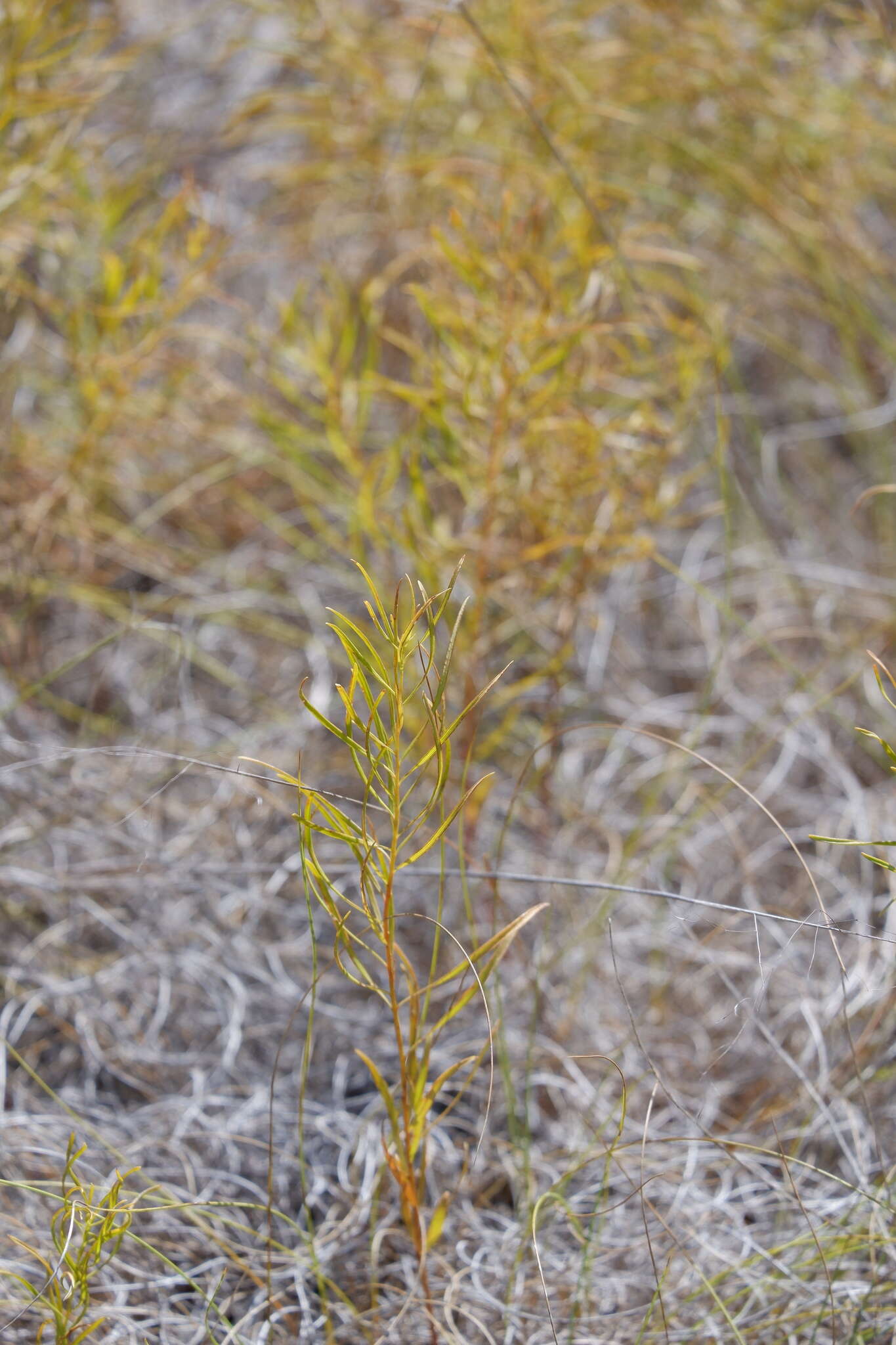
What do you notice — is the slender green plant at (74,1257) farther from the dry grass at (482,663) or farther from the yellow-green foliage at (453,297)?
the yellow-green foliage at (453,297)

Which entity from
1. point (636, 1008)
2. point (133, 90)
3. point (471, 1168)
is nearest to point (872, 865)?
point (636, 1008)

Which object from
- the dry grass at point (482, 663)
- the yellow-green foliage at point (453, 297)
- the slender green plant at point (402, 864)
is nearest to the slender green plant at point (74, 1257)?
the dry grass at point (482, 663)

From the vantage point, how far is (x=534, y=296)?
0.75m

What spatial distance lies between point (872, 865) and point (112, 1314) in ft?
1.94

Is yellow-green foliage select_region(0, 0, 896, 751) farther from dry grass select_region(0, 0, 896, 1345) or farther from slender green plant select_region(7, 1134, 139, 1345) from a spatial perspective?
slender green plant select_region(7, 1134, 139, 1345)

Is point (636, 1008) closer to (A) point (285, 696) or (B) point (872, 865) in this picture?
(B) point (872, 865)

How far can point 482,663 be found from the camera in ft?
2.83

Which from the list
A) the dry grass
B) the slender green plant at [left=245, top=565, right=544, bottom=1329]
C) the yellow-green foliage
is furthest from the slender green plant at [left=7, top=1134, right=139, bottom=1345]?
the yellow-green foliage

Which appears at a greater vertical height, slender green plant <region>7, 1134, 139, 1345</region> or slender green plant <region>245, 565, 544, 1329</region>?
slender green plant <region>245, 565, 544, 1329</region>

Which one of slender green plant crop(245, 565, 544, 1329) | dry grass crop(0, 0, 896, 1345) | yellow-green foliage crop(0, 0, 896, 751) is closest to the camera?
slender green plant crop(245, 565, 544, 1329)

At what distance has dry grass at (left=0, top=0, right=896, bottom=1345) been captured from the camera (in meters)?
0.57

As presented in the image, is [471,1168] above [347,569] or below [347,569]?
below

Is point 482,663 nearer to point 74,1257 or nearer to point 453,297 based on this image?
point 453,297

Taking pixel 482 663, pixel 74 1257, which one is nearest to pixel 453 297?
pixel 482 663
